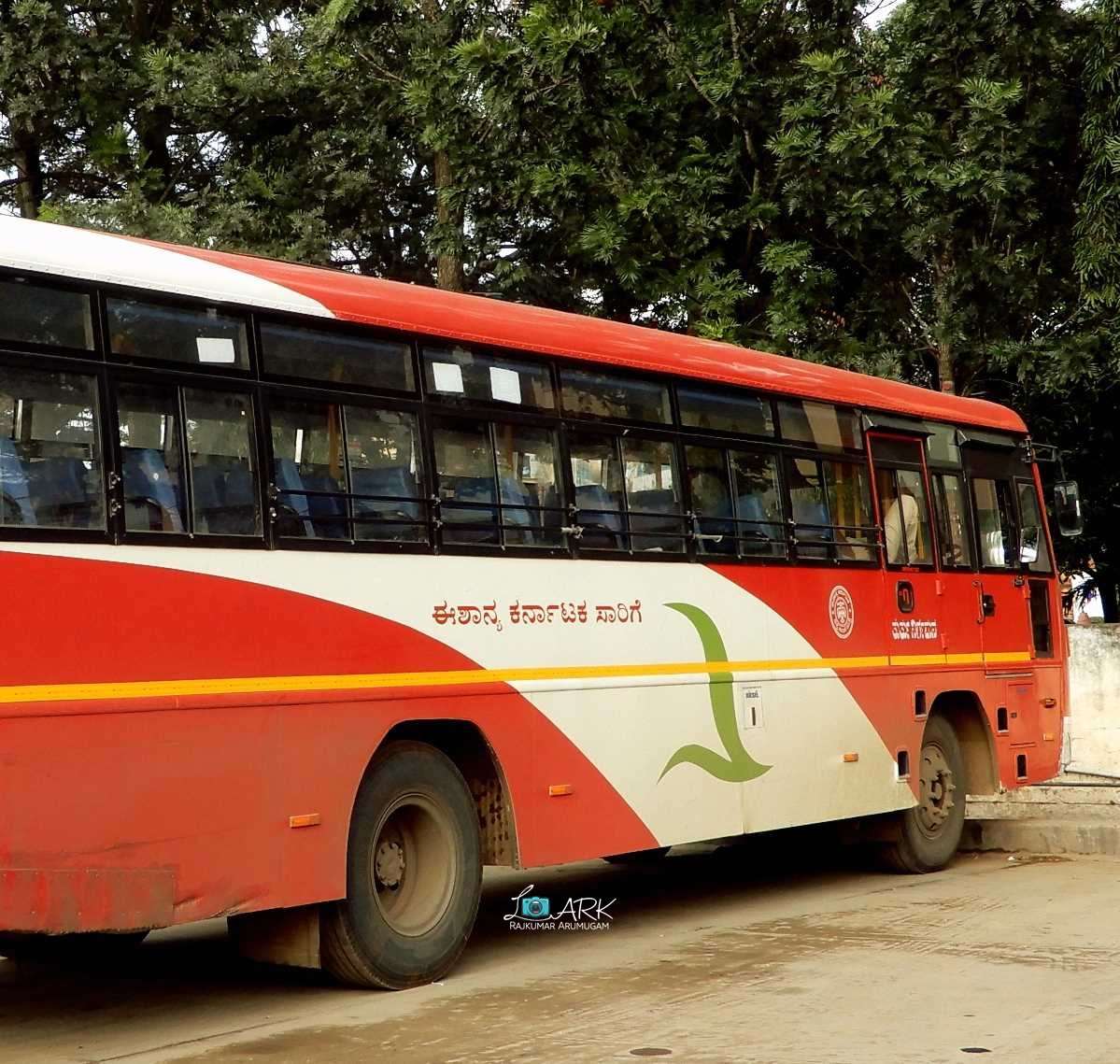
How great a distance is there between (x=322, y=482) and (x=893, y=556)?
5.43m

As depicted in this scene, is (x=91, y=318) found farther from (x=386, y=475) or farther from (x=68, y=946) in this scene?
(x=68, y=946)

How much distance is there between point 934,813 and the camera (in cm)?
1277

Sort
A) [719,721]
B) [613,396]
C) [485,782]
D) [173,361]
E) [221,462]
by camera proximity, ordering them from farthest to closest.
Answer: [719,721], [613,396], [485,782], [221,462], [173,361]

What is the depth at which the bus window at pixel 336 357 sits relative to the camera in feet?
25.7

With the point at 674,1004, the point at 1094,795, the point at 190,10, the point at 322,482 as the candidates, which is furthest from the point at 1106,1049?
the point at 190,10

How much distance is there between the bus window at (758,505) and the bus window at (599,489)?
120 cm

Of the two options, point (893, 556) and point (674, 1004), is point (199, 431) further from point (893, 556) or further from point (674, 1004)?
point (893, 556)

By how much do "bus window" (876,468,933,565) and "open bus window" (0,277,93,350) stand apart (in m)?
6.60

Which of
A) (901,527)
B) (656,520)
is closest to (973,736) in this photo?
(901,527)

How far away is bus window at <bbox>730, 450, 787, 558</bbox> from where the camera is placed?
10656mm

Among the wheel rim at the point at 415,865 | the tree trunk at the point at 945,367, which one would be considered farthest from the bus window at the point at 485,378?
the tree trunk at the point at 945,367

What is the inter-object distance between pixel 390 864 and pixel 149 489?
2.32 meters

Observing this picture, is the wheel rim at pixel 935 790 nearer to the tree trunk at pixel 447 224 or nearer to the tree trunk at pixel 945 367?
the tree trunk at pixel 945 367

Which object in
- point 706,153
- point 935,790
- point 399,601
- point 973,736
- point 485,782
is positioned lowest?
point 935,790
